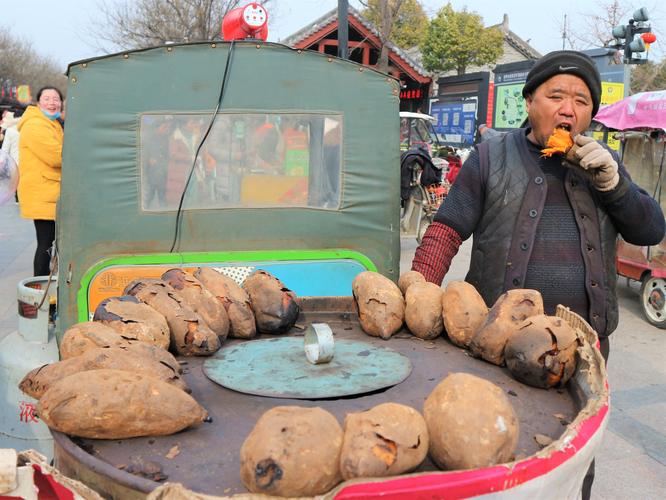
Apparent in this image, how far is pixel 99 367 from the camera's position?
76.5 inches

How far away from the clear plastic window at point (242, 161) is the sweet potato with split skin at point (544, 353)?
8.18 feet

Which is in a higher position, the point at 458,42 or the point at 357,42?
the point at 458,42

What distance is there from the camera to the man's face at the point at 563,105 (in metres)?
2.74

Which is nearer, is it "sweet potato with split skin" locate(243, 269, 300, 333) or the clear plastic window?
"sweet potato with split skin" locate(243, 269, 300, 333)

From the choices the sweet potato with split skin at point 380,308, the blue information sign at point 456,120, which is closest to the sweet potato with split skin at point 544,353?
the sweet potato with split skin at point 380,308

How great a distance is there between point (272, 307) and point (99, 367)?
0.84m

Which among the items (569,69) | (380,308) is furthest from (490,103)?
(380,308)

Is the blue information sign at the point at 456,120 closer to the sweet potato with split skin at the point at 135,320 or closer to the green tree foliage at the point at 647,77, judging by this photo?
the green tree foliage at the point at 647,77

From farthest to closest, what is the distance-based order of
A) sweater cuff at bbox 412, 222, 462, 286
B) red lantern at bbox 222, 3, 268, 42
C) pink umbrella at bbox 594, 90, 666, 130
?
pink umbrella at bbox 594, 90, 666, 130 → red lantern at bbox 222, 3, 268, 42 → sweater cuff at bbox 412, 222, 462, 286

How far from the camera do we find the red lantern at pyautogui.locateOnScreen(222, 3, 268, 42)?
501 cm

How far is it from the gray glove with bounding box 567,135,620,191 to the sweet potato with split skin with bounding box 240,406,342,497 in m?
1.52

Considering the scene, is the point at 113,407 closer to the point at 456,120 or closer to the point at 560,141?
the point at 560,141

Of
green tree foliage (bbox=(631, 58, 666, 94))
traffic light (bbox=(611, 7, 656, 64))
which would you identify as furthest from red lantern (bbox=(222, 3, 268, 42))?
green tree foliage (bbox=(631, 58, 666, 94))

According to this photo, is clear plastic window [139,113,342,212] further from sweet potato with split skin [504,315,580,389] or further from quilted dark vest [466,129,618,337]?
sweet potato with split skin [504,315,580,389]
